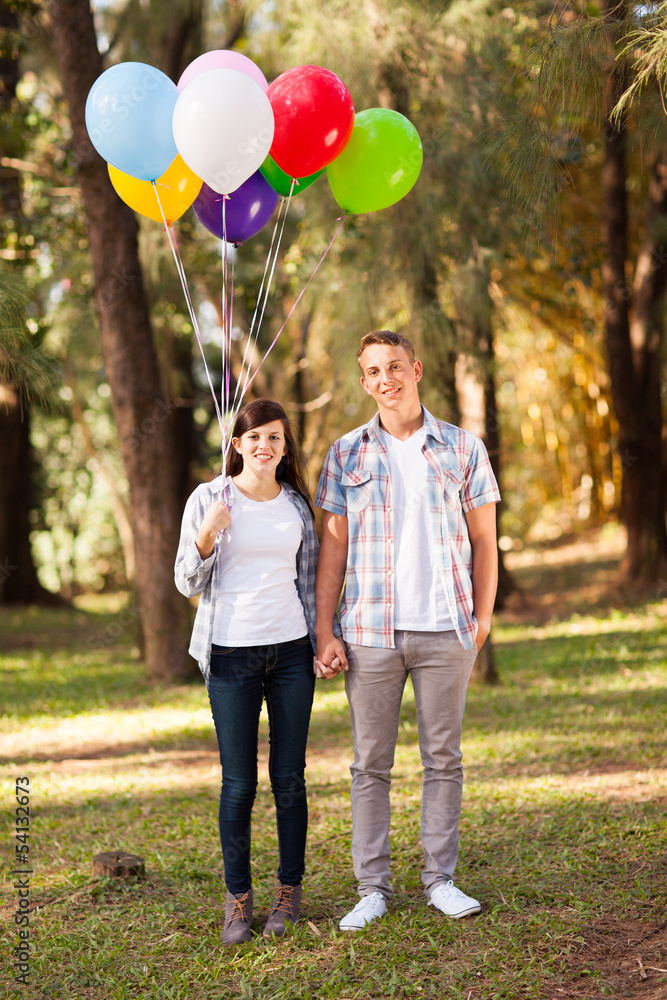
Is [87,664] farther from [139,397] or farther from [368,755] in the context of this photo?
[368,755]

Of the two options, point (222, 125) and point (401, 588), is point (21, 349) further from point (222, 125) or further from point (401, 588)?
point (401, 588)

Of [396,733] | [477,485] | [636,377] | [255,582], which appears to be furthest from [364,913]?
[636,377]

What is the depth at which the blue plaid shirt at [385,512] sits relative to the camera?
Result: 2537mm

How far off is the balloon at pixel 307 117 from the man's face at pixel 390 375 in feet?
2.37

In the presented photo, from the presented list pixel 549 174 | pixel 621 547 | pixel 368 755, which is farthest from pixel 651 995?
pixel 621 547

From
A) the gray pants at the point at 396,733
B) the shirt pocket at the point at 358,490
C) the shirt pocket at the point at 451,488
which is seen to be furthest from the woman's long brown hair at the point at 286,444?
the gray pants at the point at 396,733

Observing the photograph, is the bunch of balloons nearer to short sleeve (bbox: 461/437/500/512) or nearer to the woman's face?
the woman's face

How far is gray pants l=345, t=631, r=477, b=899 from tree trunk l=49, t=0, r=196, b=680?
12.1 feet

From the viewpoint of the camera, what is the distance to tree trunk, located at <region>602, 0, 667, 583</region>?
8.12 metres

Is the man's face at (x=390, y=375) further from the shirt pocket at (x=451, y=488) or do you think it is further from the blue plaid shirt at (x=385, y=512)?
the shirt pocket at (x=451, y=488)

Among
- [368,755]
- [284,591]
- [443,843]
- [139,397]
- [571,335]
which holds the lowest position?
[443,843]

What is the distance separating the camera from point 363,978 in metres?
2.38

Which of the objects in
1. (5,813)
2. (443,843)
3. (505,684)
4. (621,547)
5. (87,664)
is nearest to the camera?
(443,843)

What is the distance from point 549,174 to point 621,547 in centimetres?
863
